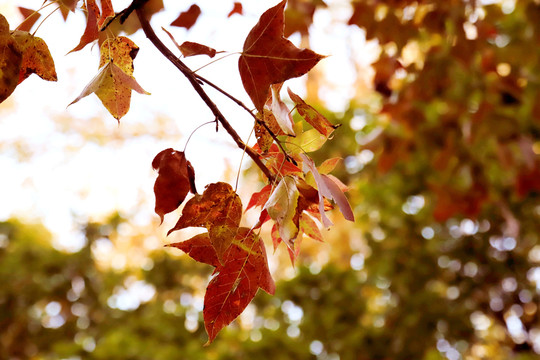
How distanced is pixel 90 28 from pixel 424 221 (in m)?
1.75

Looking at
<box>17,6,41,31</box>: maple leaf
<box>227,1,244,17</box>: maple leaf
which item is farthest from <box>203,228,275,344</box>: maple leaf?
<box>227,1,244,17</box>: maple leaf

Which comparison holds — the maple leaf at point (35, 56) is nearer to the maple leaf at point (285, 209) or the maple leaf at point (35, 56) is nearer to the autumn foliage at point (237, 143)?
the autumn foliage at point (237, 143)

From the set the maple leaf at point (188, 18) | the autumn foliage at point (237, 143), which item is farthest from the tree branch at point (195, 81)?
the maple leaf at point (188, 18)

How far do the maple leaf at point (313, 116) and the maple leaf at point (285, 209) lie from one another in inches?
3.1

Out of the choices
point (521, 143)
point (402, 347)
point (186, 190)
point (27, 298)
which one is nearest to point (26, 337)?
point (27, 298)

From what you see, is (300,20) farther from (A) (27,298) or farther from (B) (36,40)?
(A) (27,298)

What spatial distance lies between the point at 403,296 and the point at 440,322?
16cm

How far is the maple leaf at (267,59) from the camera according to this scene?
384mm

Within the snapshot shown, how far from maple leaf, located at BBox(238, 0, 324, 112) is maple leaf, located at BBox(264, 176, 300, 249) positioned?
0.06 meters

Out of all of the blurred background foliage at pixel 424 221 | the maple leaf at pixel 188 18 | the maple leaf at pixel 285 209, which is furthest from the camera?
the blurred background foliage at pixel 424 221

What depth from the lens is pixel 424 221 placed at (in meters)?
1.99

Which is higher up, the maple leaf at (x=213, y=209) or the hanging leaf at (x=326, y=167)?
the maple leaf at (x=213, y=209)

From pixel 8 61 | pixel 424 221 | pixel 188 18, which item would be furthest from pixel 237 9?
pixel 424 221

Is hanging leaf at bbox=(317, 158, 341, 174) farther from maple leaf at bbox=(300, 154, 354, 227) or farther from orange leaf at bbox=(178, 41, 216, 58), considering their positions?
orange leaf at bbox=(178, 41, 216, 58)
